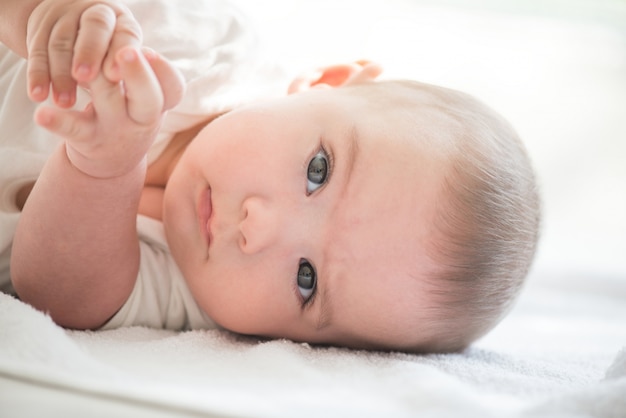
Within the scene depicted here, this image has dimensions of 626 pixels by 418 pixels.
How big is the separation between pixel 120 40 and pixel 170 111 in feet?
1.32

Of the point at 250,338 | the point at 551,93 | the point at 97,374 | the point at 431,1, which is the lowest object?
the point at 250,338

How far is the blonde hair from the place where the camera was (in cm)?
99

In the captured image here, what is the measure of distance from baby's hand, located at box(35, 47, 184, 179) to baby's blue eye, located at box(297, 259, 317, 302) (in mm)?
315

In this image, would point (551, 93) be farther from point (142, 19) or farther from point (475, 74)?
point (142, 19)

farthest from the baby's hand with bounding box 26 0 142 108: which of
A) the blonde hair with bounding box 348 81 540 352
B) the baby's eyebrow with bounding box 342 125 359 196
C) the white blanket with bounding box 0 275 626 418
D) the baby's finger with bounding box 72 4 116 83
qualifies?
the blonde hair with bounding box 348 81 540 352

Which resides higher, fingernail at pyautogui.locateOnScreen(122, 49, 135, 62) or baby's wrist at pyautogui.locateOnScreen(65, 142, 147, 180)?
fingernail at pyautogui.locateOnScreen(122, 49, 135, 62)

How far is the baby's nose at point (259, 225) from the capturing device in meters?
0.99

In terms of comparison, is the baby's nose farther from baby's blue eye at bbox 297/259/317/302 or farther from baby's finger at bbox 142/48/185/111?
baby's finger at bbox 142/48/185/111

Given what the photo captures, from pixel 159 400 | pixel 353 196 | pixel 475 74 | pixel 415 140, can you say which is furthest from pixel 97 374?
pixel 475 74

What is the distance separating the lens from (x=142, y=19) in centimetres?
122

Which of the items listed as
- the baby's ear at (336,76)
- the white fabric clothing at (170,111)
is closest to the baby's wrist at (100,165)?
the white fabric clothing at (170,111)

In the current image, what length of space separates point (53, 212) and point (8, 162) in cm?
20

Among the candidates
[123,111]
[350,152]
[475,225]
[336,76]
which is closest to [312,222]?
[350,152]

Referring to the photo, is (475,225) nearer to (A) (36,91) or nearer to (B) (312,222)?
(B) (312,222)
